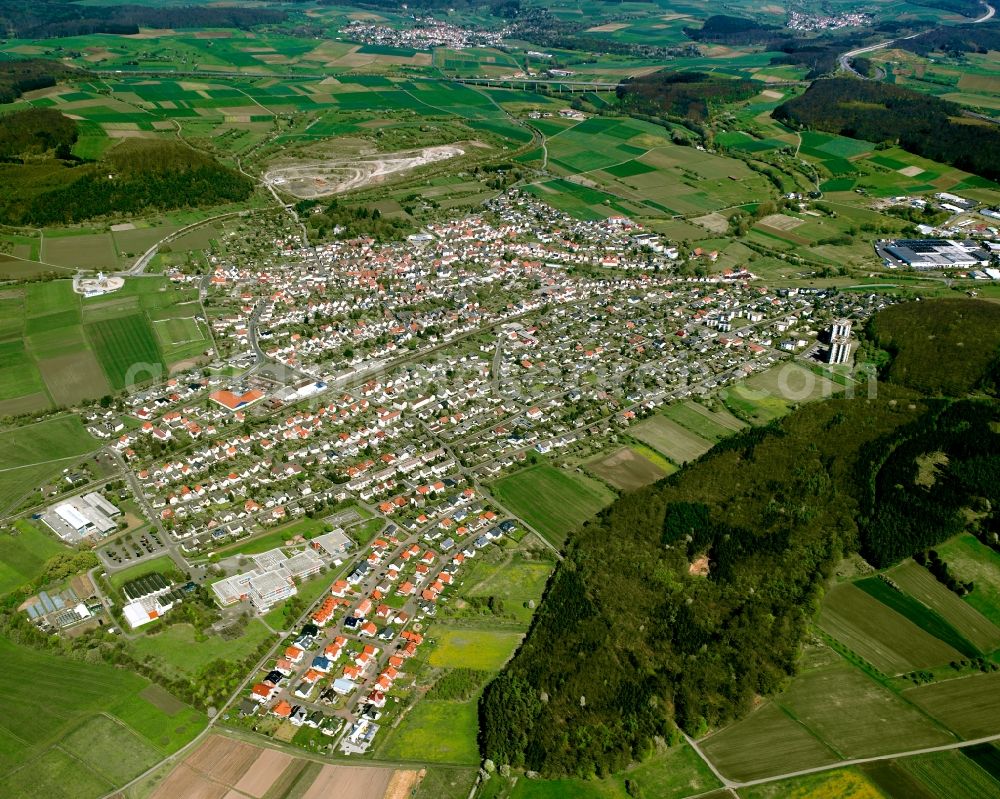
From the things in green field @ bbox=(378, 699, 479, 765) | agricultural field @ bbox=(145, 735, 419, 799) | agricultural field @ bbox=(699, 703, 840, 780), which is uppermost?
agricultural field @ bbox=(145, 735, 419, 799)

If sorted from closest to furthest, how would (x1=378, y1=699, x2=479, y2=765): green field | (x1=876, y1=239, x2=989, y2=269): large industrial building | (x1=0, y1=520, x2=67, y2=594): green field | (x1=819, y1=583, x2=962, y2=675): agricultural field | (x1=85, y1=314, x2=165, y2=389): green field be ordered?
(x1=378, y1=699, x2=479, y2=765): green field < (x1=819, y1=583, x2=962, y2=675): agricultural field < (x1=0, y1=520, x2=67, y2=594): green field < (x1=85, y1=314, x2=165, y2=389): green field < (x1=876, y1=239, x2=989, y2=269): large industrial building

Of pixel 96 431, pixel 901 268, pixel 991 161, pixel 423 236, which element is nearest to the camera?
pixel 96 431

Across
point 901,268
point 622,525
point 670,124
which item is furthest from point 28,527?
point 670,124

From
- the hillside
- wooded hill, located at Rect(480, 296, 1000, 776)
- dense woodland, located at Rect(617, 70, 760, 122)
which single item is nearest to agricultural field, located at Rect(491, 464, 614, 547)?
wooded hill, located at Rect(480, 296, 1000, 776)

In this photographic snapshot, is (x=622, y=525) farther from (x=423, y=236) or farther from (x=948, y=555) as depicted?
(x=423, y=236)

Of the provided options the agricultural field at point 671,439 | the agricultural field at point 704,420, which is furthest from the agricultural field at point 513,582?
the agricultural field at point 704,420

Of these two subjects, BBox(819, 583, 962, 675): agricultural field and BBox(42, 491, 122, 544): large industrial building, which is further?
BBox(42, 491, 122, 544): large industrial building

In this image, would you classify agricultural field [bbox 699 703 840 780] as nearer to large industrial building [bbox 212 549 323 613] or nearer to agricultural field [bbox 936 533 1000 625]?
agricultural field [bbox 936 533 1000 625]

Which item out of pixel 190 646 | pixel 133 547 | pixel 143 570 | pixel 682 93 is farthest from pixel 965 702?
pixel 682 93
